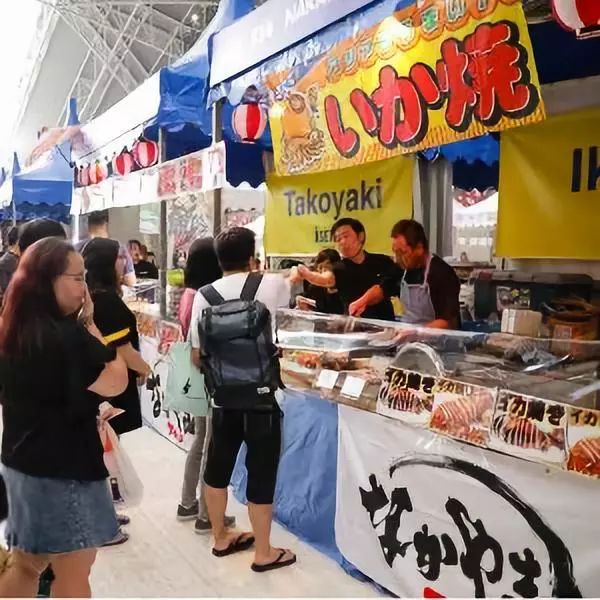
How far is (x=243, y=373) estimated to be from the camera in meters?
2.88

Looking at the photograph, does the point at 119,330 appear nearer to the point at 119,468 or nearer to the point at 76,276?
the point at 119,468

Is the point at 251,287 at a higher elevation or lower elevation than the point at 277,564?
higher

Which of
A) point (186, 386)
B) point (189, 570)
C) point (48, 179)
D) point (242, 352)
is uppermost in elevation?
point (48, 179)

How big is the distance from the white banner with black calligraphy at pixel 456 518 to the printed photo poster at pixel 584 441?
7 cm

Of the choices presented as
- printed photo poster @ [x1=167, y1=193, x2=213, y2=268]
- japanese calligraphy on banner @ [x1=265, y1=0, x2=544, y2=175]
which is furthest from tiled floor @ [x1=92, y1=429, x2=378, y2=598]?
printed photo poster @ [x1=167, y1=193, x2=213, y2=268]

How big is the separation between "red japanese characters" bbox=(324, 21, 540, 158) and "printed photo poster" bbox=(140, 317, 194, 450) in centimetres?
238

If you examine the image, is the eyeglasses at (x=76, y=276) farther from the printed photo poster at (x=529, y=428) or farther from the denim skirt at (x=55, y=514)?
the printed photo poster at (x=529, y=428)

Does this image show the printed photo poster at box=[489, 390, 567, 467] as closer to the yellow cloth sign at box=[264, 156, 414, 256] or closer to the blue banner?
the blue banner

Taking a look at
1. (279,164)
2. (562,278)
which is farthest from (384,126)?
(562,278)

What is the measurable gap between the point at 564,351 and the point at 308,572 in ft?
4.94

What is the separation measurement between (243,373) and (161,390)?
2.58m

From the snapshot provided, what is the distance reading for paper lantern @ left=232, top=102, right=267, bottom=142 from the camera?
4230 millimetres

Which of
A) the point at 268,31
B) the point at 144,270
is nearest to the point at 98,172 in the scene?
the point at 144,270

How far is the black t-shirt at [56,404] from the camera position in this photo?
1.92m
